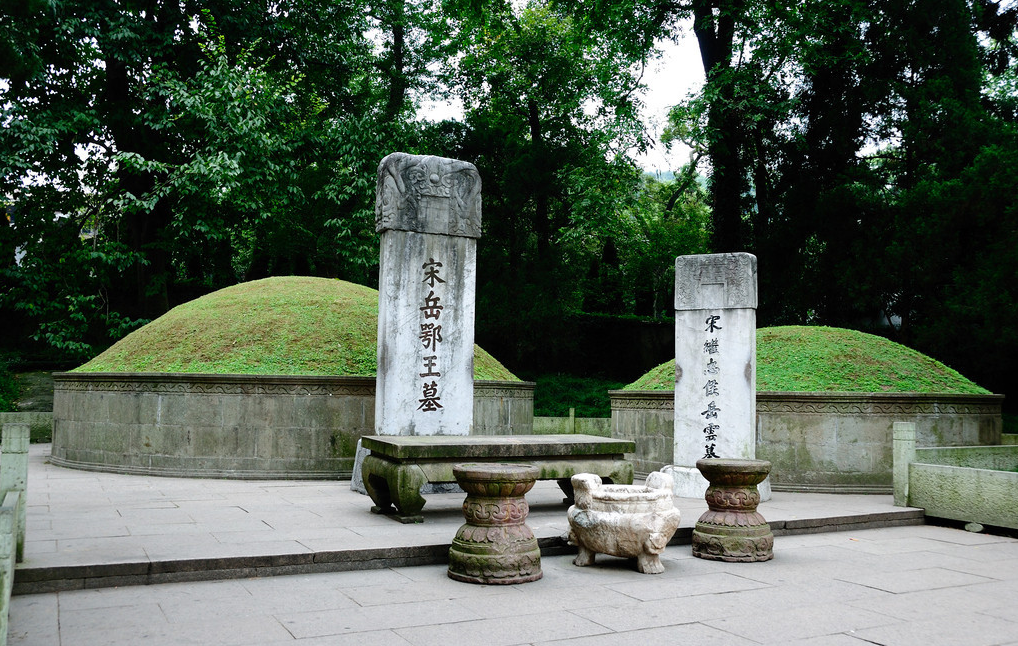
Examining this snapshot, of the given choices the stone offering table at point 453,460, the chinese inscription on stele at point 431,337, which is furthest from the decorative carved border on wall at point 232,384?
the stone offering table at point 453,460

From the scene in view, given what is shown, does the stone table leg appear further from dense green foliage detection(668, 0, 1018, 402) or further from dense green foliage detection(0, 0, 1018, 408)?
dense green foliage detection(668, 0, 1018, 402)

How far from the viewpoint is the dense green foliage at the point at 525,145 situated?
14078 mm

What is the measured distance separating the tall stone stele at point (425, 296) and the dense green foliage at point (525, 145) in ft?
23.1

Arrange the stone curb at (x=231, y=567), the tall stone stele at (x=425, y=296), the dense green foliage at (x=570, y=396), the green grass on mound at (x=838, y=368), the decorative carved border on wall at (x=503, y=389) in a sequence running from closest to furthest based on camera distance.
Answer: the stone curb at (x=231, y=567) → the tall stone stele at (x=425, y=296) → the green grass on mound at (x=838, y=368) → the decorative carved border on wall at (x=503, y=389) → the dense green foliage at (x=570, y=396)

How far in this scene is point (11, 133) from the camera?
47.7 ft

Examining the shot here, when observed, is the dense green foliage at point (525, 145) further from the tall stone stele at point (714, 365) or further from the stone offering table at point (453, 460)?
the stone offering table at point (453, 460)

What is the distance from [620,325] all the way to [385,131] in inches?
361

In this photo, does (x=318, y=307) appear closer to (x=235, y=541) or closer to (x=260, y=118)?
(x=260, y=118)

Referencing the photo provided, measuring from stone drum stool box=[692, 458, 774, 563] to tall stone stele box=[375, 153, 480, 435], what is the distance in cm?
391

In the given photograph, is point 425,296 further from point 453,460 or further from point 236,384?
point 236,384

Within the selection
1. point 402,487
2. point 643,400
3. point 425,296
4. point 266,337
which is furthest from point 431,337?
point 643,400

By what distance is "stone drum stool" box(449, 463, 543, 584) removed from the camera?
504cm

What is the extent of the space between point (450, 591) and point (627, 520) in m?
1.33

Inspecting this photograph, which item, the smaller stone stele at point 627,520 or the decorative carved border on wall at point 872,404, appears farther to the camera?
the decorative carved border on wall at point 872,404
